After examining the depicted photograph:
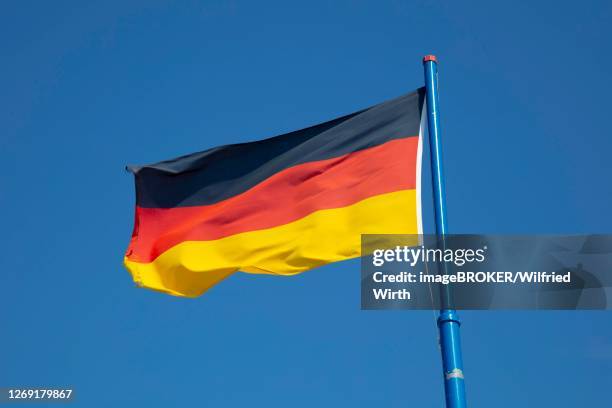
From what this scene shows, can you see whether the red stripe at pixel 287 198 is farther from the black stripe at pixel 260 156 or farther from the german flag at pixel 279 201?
the black stripe at pixel 260 156

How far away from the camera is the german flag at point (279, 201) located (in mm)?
12352

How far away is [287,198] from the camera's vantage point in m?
13.4

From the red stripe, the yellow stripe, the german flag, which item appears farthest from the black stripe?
the yellow stripe

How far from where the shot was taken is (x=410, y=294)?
10.9 m

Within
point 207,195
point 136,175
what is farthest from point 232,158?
point 136,175

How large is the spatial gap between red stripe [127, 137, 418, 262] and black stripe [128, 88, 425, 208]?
0.12 meters

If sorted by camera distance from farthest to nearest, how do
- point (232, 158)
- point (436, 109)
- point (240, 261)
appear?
point (232, 158), point (240, 261), point (436, 109)

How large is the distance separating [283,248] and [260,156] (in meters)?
1.79

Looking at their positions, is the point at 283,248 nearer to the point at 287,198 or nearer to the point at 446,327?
the point at 287,198

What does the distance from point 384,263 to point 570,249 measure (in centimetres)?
281

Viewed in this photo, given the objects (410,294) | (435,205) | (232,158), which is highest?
(232,158)

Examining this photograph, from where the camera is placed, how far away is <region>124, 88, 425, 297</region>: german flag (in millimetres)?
12352

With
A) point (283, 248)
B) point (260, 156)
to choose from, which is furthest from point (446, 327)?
point (260, 156)

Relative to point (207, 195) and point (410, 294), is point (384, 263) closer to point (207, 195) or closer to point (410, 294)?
point (410, 294)
